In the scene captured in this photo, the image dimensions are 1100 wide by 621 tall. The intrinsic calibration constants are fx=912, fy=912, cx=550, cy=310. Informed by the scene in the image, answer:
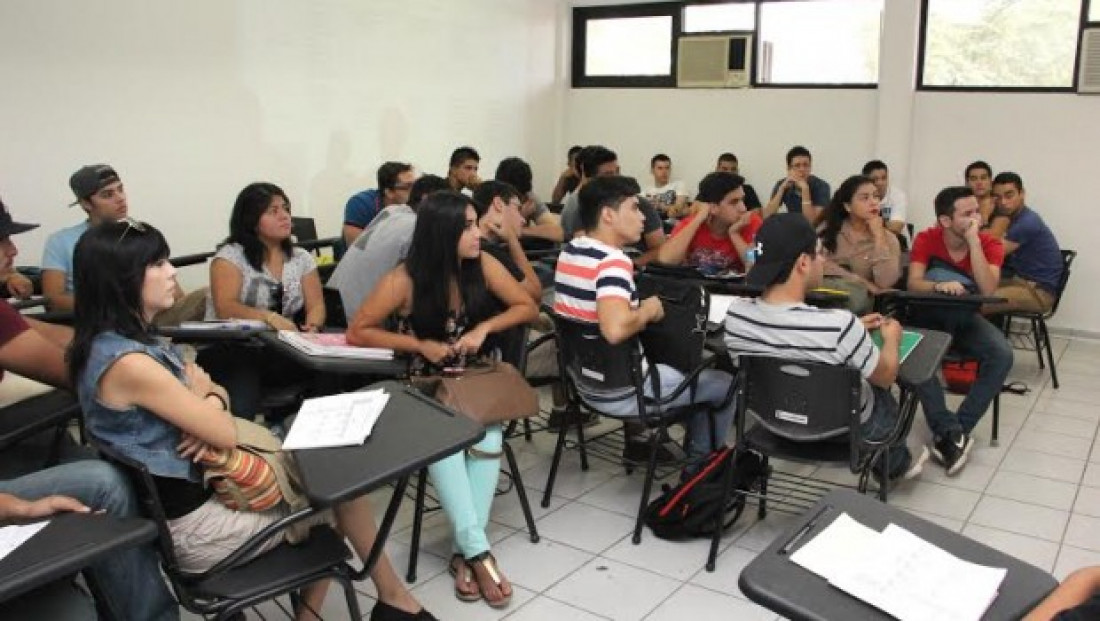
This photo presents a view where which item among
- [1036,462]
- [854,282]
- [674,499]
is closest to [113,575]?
[674,499]

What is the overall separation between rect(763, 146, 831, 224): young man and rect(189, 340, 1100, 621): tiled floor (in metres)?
2.60

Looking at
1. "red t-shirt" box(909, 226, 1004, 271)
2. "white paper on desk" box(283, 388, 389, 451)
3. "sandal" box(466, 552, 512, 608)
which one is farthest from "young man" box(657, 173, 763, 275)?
"white paper on desk" box(283, 388, 389, 451)

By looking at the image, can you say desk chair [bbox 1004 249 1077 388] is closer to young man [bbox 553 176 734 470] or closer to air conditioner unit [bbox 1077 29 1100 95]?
air conditioner unit [bbox 1077 29 1100 95]

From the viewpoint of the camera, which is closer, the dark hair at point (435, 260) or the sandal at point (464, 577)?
the sandal at point (464, 577)

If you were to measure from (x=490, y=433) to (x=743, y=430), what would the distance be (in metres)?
0.83

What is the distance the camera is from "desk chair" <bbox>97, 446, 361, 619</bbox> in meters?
1.88

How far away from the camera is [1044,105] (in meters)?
6.16

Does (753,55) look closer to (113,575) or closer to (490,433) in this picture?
(490,433)

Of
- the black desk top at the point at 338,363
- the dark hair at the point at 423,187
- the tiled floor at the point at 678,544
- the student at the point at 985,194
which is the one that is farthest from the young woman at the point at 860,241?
the black desk top at the point at 338,363

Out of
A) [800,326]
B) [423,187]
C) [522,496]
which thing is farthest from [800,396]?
[423,187]

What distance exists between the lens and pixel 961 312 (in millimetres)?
4109

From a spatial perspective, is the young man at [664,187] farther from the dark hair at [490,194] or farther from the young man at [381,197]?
the dark hair at [490,194]

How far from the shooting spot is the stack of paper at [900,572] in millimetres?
1332

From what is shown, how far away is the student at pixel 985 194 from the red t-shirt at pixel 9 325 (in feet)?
16.2
